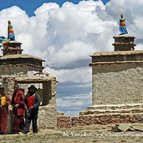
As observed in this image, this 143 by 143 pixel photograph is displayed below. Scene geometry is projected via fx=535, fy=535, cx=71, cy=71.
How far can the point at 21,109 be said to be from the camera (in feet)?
62.1

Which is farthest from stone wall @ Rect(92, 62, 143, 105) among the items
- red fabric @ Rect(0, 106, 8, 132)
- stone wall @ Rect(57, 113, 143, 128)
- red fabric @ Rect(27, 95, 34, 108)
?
red fabric @ Rect(27, 95, 34, 108)

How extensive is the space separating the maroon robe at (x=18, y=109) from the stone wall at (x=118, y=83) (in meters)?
13.6

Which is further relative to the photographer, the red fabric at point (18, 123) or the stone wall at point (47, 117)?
the stone wall at point (47, 117)

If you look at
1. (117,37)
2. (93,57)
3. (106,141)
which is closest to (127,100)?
(93,57)

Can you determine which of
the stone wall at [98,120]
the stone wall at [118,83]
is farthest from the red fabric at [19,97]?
the stone wall at [118,83]

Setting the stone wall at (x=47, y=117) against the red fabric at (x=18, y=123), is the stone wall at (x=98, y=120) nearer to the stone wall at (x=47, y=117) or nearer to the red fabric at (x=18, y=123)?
the stone wall at (x=47, y=117)

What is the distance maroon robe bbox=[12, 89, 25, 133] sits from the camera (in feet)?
61.8

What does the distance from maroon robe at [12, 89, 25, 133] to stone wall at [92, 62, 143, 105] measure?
13.6 m

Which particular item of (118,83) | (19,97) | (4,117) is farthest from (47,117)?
(118,83)

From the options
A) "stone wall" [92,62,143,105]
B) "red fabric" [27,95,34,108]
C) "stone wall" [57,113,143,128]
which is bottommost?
"stone wall" [57,113,143,128]

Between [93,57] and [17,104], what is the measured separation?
1457 cm

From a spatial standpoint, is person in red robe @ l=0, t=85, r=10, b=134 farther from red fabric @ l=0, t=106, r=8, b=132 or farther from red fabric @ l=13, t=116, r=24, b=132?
red fabric @ l=13, t=116, r=24, b=132

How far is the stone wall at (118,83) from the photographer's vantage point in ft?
104

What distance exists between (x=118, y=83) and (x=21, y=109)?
1408 cm
